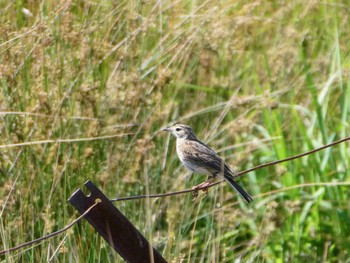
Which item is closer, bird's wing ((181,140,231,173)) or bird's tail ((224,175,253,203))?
bird's tail ((224,175,253,203))

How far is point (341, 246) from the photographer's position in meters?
Result: 5.34

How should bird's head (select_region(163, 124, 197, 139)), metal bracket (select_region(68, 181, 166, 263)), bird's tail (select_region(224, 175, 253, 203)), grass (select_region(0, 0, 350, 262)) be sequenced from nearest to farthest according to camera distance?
metal bracket (select_region(68, 181, 166, 263)), bird's tail (select_region(224, 175, 253, 203)), grass (select_region(0, 0, 350, 262)), bird's head (select_region(163, 124, 197, 139))

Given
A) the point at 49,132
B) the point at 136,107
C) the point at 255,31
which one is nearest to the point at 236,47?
the point at 255,31

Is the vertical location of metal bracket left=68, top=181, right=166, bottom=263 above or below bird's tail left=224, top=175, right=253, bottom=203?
above

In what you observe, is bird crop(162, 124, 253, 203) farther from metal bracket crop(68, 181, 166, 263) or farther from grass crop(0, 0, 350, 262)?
metal bracket crop(68, 181, 166, 263)

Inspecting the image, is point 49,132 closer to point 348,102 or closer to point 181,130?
point 181,130

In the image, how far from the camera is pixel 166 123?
5.54m

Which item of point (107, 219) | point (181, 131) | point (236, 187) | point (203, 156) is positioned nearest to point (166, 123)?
point (181, 131)

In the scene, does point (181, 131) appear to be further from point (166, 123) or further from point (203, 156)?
point (166, 123)

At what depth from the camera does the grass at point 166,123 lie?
457cm

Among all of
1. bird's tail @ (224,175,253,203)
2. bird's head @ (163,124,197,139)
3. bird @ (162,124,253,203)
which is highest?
bird's head @ (163,124,197,139)

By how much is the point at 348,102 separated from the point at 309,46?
96 cm

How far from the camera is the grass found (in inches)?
180

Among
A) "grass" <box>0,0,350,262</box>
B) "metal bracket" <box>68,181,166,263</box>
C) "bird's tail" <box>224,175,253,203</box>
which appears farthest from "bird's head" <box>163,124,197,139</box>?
"metal bracket" <box>68,181,166,263</box>
